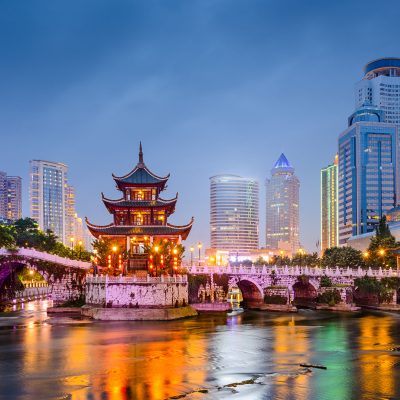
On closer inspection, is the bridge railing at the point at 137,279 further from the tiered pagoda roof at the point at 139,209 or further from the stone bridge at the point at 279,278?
the tiered pagoda roof at the point at 139,209

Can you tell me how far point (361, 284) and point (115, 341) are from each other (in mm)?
50001

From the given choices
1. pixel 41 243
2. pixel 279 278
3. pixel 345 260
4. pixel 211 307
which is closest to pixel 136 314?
pixel 211 307

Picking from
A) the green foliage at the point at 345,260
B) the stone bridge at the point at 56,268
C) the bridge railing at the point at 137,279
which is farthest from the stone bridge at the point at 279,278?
the green foliage at the point at 345,260

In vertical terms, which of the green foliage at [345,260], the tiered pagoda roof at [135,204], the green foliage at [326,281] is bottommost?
the green foliage at [326,281]

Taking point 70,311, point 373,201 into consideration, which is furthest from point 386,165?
point 70,311

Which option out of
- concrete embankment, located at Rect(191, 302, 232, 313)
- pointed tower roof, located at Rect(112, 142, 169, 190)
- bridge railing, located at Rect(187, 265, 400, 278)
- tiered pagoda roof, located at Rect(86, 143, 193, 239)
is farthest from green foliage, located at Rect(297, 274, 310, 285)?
pointed tower roof, located at Rect(112, 142, 169, 190)

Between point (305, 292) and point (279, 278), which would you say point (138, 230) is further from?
point (305, 292)

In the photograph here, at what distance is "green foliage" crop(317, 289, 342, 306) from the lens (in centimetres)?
8031

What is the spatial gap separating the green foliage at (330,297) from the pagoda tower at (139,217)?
2175 centimetres

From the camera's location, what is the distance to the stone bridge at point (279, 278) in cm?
7644

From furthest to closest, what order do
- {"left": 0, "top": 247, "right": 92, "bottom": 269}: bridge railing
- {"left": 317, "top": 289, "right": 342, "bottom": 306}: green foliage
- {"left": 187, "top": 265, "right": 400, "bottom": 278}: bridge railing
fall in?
1. {"left": 317, "top": 289, "right": 342, "bottom": 306}: green foliage
2. {"left": 187, "top": 265, "right": 400, "bottom": 278}: bridge railing
3. {"left": 0, "top": 247, "right": 92, "bottom": 269}: bridge railing

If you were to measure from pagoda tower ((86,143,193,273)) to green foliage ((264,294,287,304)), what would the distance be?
14.5 metres

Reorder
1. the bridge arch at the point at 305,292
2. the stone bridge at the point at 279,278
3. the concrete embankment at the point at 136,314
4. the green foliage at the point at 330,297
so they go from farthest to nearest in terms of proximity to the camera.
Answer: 1. the bridge arch at the point at 305,292
2. the green foliage at the point at 330,297
3. the stone bridge at the point at 279,278
4. the concrete embankment at the point at 136,314

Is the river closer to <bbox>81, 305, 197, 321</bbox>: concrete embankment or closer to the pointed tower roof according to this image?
<bbox>81, 305, 197, 321</bbox>: concrete embankment
